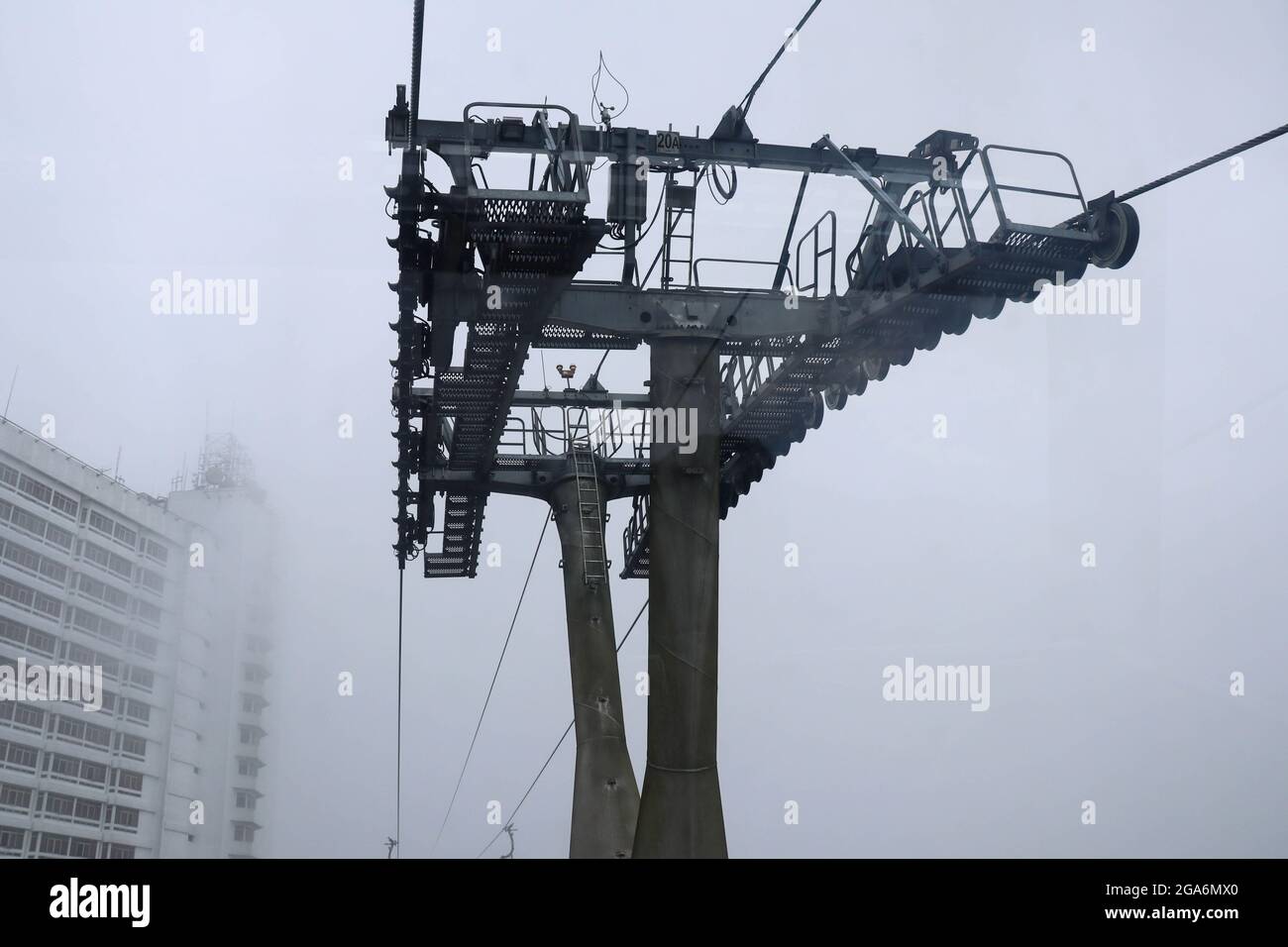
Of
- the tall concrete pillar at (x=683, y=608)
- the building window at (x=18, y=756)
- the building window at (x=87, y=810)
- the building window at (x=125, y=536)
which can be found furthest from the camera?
the building window at (x=87, y=810)

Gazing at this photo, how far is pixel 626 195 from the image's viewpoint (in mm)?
13328

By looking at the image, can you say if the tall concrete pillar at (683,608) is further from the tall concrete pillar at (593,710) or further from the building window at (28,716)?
the building window at (28,716)

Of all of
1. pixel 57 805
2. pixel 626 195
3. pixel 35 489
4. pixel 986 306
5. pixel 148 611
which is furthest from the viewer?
pixel 57 805

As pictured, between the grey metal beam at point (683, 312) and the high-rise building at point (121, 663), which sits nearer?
the grey metal beam at point (683, 312)

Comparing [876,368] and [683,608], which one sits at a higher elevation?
[876,368]

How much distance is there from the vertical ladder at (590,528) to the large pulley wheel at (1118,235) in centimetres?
1148

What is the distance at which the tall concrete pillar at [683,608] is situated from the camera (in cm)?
1220

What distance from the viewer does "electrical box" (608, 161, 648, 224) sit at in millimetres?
13234

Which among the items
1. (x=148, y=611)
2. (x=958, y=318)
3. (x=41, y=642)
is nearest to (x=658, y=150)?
(x=958, y=318)

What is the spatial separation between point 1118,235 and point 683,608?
18.2 feet

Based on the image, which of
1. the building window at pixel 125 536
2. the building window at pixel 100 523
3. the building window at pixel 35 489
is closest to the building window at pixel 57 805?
the building window at pixel 35 489

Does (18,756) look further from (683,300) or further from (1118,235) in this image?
(1118,235)

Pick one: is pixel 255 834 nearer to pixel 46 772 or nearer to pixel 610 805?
pixel 46 772

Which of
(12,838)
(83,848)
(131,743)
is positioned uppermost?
(131,743)
